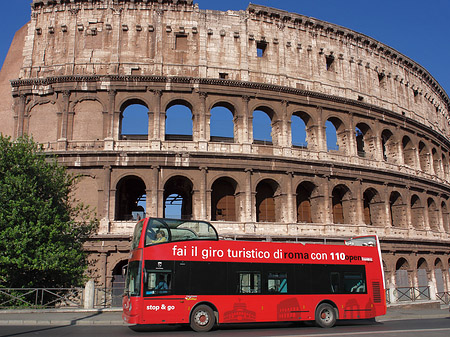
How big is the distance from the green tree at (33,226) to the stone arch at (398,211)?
21.9m

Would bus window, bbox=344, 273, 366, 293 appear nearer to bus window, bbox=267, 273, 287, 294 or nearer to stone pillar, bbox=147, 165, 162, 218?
bus window, bbox=267, 273, 287, 294

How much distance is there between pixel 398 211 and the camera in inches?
1220

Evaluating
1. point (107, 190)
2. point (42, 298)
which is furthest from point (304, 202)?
point (42, 298)

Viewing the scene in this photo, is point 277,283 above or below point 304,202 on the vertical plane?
below

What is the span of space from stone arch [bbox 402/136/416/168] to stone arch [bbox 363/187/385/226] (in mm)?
5922

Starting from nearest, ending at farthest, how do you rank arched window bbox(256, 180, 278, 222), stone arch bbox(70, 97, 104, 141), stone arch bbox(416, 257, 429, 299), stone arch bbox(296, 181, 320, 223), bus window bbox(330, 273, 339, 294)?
1. bus window bbox(330, 273, 339, 294)
2. stone arch bbox(70, 97, 104, 141)
3. arched window bbox(256, 180, 278, 222)
4. stone arch bbox(296, 181, 320, 223)
5. stone arch bbox(416, 257, 429, 299)

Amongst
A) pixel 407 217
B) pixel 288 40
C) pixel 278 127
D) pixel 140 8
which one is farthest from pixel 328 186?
pixel 140 8

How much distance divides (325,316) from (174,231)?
19.7 feet

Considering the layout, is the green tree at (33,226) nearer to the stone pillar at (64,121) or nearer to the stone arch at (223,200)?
the stone pillar at (64,121)

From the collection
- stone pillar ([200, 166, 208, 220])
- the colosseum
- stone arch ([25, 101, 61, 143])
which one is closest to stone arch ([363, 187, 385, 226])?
the colosseum

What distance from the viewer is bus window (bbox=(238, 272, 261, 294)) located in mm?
13477

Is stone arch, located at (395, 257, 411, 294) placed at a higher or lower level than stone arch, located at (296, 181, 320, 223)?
lower

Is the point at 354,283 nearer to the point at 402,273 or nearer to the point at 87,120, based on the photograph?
the point at 402,273

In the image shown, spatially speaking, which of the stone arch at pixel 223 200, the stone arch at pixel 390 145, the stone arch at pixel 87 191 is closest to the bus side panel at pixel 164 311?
the stone arch at pixel 87 191
